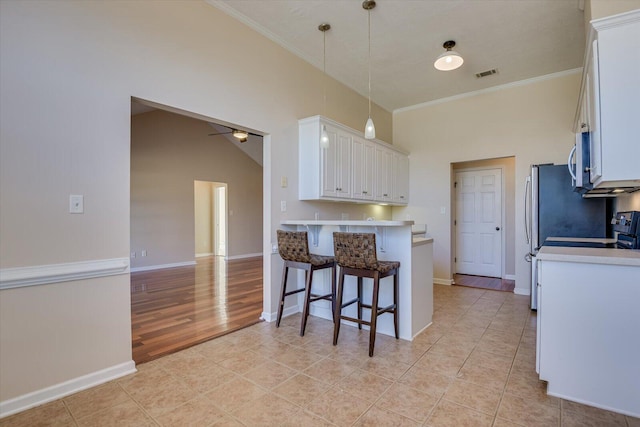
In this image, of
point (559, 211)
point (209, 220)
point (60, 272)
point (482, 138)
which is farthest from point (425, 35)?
point (209, 220)

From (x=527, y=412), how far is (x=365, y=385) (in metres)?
0.94

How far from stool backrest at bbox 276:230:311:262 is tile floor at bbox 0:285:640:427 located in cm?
75

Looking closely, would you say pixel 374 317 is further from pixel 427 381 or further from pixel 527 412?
pixel 527 412

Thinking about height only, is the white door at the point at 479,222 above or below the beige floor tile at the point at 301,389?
above

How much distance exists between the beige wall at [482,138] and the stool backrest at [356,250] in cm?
314

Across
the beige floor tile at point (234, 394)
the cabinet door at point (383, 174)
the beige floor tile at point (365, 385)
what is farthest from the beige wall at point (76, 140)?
the cabinet door at point (383, 174)

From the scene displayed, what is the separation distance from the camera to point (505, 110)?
4.68 meters

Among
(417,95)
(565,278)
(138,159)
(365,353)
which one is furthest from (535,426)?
(138,159)

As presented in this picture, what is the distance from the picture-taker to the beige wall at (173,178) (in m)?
6.30

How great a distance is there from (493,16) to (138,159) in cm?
638

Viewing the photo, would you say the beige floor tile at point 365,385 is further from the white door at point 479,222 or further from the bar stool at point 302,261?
the white door at point 479,222

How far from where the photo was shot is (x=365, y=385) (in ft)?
6.77

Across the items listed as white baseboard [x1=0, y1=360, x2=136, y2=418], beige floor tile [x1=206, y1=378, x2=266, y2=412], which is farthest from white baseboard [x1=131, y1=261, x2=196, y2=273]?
beige floor tile [x1=206, y1=378, x2=266, y2=412]

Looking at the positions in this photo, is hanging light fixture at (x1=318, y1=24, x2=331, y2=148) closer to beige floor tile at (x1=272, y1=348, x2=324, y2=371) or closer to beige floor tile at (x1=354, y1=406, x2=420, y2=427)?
beige floor tile at (x1=272, y1=348, x2=324, y2=371)
